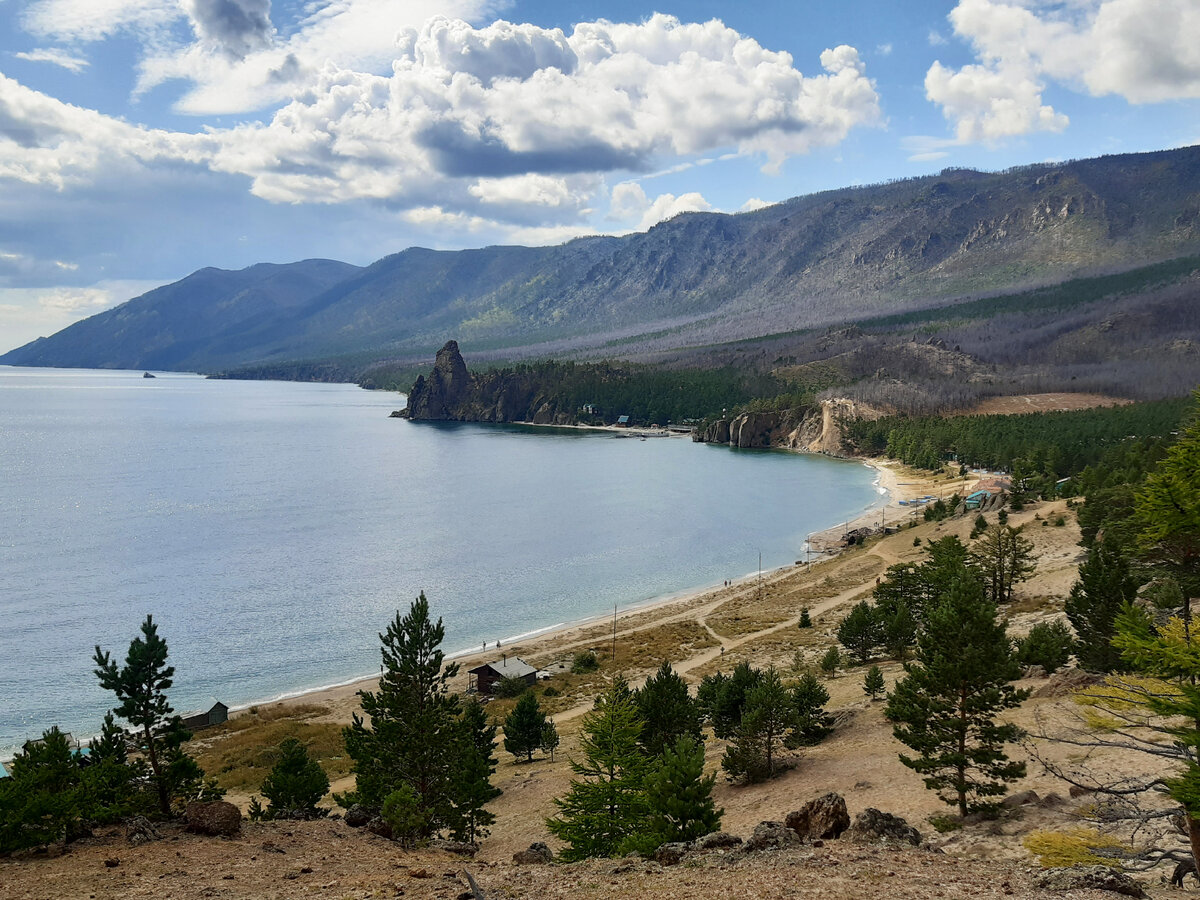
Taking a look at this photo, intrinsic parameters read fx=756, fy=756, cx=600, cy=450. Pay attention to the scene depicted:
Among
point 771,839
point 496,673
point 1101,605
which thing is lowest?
point 496,673

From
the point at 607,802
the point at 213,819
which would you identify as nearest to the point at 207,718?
the point at 213,819

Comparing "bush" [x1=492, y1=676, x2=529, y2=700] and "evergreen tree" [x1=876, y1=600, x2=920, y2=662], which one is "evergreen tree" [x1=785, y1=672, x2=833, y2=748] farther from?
"bush" [x1=492, y1=676, x2=529, y2=700]

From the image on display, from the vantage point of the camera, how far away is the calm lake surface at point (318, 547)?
55531 millimetres

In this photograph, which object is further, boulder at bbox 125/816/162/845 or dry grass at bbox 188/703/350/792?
dry grass at bbox 188/703/350/792

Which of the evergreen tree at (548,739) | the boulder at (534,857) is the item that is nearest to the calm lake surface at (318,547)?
the evergreen tree at (548,739)

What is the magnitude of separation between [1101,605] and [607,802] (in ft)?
78.6

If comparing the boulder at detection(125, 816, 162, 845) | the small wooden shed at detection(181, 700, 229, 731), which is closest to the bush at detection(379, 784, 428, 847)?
the boulder at detection(125, 816, 162, 845)

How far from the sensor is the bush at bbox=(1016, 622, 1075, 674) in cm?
3356

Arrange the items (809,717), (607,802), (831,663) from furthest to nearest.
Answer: (831,663) < (809,717) < (607,802)

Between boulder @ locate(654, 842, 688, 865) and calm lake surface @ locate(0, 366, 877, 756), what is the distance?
4054cm

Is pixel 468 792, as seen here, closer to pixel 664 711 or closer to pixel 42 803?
pixel 664 711

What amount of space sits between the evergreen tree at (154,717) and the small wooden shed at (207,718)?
24453mm

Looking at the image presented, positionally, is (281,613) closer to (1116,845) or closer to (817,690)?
(817,690)

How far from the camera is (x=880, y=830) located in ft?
59.3
